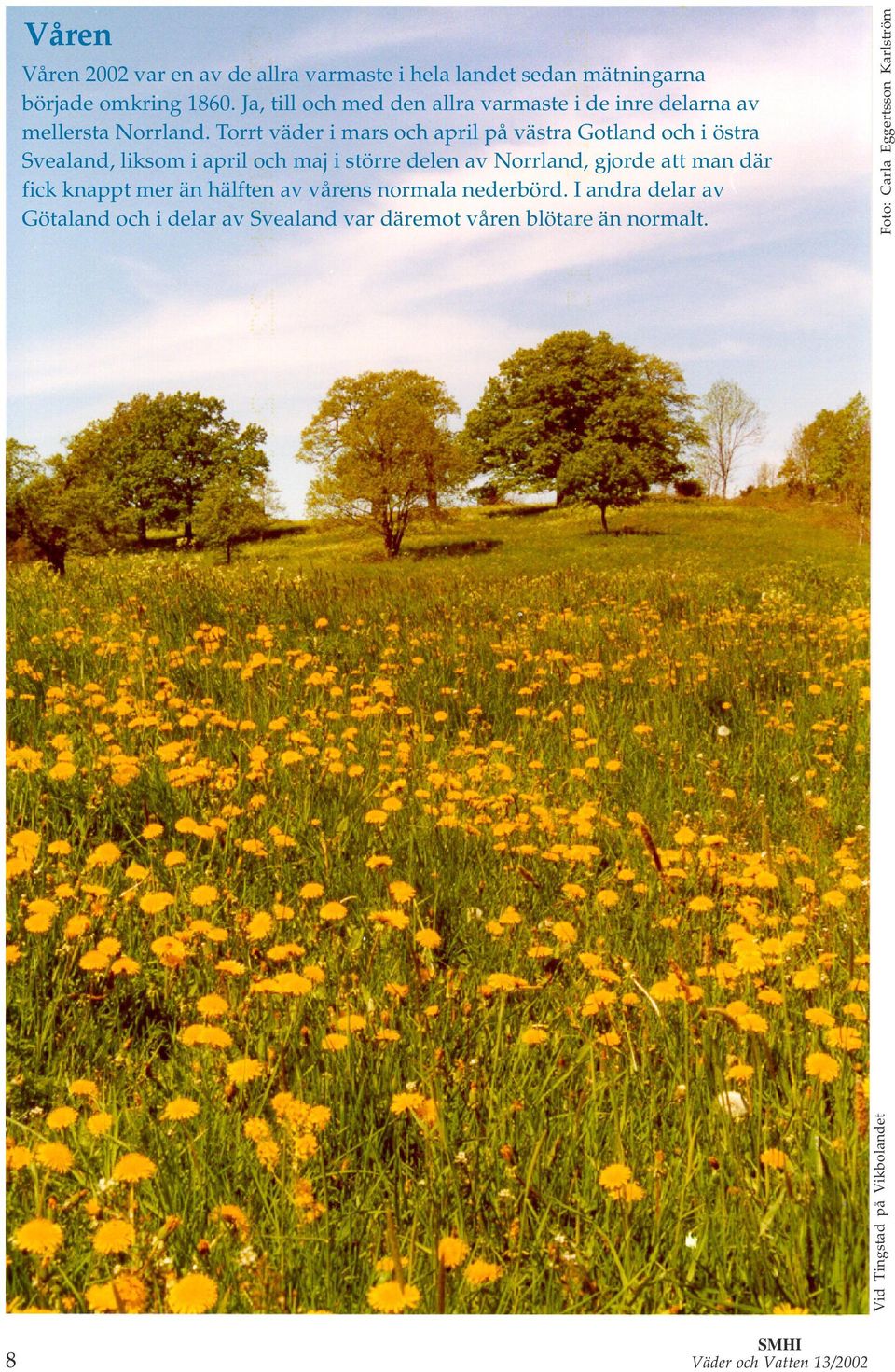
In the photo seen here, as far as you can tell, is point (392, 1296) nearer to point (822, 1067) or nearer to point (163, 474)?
point (822, 1067)

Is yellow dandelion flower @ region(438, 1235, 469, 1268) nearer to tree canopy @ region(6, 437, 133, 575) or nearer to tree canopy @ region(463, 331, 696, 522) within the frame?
tree canopy @ region(6, 437, 133, 575)

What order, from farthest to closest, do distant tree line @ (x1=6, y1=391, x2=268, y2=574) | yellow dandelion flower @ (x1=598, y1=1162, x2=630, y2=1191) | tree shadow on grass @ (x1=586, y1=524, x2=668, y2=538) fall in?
tree shadow on grass @ (x1=586, y1=524, x2=668, y2=538) < distant tree line @ (x1=6, y1=391, x2=268, y2=574) < yellow dandelion flower @ (x1=598, y1=1162, x2=630, y2=1191)

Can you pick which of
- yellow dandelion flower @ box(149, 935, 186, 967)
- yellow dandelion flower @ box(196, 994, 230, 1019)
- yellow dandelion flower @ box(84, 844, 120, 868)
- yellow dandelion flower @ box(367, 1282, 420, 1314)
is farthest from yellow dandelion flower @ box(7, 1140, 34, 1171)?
yellow dandelion flower @ box(84, 844, 120, 868)

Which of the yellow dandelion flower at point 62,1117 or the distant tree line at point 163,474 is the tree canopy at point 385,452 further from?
the yellow dandelion flower at point 62,1117

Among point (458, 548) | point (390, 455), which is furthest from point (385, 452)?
point (458, 548)

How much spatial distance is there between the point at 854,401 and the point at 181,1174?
3337 cm

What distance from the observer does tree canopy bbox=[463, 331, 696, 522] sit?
3816cm

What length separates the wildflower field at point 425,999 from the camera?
70.0 inches

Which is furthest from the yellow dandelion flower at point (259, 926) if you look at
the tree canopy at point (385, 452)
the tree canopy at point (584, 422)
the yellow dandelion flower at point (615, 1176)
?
the tree canopy at point (584, 422)

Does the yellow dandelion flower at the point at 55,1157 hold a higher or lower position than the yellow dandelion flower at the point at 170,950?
lower

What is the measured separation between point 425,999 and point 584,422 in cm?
4304

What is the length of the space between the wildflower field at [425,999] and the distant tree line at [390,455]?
18.8 meters

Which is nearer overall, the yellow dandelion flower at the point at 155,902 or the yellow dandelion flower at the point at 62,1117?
the yellow dandelion flower at the point at 62,1117

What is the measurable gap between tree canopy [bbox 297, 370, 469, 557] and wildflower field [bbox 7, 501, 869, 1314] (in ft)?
85.0
